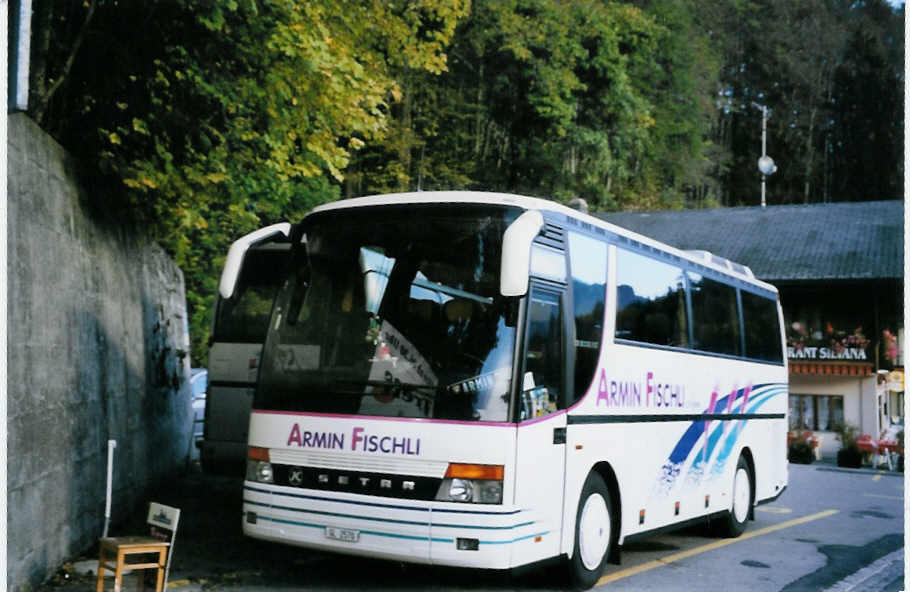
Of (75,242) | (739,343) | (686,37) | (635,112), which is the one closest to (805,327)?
(635,112)

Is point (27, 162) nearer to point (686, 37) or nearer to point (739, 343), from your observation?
point (739, 343)

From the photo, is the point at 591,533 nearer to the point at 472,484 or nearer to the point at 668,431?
the point at 472,484

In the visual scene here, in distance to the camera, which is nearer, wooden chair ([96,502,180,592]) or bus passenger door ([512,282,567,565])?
wooden chair ([96,502,180,592])

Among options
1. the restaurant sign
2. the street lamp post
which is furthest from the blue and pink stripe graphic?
the street lamp post

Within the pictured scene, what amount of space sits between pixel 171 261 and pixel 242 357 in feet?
7.18

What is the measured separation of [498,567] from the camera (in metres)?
7.51

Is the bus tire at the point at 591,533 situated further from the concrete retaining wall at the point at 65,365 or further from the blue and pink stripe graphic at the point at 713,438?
the concrete retaining wall at the point at 65,365

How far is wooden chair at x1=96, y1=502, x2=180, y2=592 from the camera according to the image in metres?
7.15

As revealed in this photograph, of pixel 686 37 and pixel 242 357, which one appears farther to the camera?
pixel 686 37

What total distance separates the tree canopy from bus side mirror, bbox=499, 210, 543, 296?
186 inches

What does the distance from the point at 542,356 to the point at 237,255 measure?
8.34 feet

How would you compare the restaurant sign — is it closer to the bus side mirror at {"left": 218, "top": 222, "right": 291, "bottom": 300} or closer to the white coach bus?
the white coach bus

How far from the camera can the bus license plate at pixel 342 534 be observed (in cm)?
777

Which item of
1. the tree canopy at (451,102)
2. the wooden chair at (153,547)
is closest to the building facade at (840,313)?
the tree canopy at (451,102)
